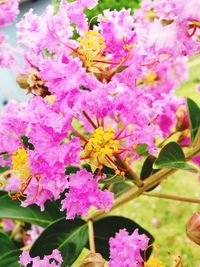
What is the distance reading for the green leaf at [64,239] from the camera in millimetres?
941

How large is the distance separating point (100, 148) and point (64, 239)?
266mm

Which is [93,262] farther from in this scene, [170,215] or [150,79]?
[170,215]

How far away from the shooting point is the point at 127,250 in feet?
2.87

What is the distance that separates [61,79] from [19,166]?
0.16m

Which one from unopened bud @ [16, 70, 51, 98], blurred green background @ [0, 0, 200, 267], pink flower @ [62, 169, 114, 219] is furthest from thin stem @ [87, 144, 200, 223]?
blurred green background @ [0, 0, 200, 267]

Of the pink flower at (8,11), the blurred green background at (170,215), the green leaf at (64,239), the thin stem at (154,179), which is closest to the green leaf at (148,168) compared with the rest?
the thin stem at (154,179)

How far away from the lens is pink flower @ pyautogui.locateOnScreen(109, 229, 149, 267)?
85 centimetres

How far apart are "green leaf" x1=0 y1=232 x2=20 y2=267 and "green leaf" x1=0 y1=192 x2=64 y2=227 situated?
0.27 ft

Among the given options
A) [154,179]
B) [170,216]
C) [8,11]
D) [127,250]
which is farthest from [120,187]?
[170,216]

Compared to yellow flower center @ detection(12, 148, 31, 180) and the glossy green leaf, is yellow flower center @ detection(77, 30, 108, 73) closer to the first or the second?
yellow flower center @ detection(12, 148, 31, 180)

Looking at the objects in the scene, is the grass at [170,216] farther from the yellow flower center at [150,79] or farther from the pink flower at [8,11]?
the pink flower at [8,11]

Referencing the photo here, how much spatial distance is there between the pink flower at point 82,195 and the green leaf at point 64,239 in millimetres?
146

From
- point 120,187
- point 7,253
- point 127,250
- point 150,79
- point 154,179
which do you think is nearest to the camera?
point 127,250

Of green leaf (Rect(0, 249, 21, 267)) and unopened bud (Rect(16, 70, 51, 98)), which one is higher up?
unopened bud (Rect(16, 70, 51, 98))
